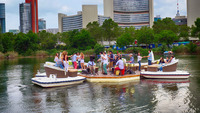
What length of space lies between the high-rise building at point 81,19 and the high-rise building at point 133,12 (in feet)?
54.0

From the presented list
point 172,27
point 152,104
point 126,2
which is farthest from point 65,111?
point 126,2

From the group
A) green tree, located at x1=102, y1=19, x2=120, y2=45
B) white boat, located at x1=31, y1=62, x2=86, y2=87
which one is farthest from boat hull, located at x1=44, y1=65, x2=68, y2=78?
green tree, located at x1=102, y1=19, x2=120, y2=45

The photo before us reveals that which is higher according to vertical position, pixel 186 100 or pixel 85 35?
pixel 85 35

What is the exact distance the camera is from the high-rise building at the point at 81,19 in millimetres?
161875

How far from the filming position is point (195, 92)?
13164 mm

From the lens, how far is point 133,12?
184 meters

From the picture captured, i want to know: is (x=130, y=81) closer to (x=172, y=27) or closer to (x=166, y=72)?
(x=166, y=72)

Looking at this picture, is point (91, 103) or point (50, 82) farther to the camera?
point (50, 82)

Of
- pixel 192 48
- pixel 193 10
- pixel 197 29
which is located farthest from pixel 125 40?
pixel 193 10

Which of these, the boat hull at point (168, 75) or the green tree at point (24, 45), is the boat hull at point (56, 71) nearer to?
the boat hull at point (168, 75)

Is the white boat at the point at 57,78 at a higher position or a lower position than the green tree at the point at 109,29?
lower

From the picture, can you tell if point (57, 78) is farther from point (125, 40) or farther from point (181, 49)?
point (125, 40)

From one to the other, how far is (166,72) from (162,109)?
29.2 feet

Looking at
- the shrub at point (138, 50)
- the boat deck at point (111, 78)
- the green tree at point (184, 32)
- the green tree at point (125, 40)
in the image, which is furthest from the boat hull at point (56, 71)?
the green tree at point (184, 32)
